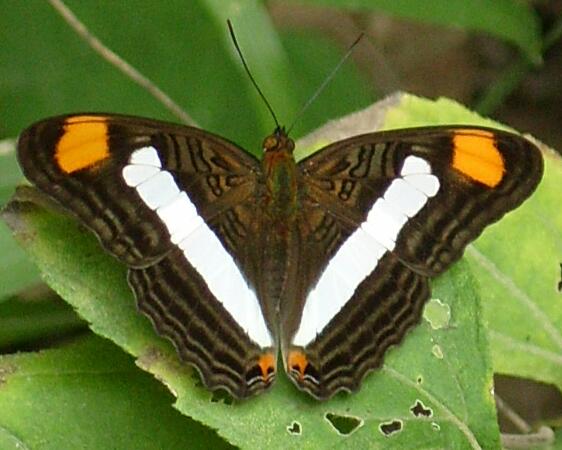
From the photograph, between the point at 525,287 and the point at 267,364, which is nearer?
the point at 267,364

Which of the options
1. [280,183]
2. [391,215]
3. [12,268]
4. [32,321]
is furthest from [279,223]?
[32,321]

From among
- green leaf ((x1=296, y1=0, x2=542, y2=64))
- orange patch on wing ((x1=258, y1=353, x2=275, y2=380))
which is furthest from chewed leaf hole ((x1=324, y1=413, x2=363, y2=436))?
green leaf ((x1=296, y1=0, x2=542, y2=64))

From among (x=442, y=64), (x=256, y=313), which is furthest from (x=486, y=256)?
(x=442, y=64)

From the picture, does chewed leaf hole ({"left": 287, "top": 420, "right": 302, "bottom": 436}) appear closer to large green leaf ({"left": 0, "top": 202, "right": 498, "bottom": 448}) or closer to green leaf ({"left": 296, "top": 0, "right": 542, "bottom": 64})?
large green leaf ({"left": 0, "top": 202, "right": 498, "bottom": 448})

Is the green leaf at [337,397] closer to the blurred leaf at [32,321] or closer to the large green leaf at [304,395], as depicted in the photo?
the large green leaf at [304,395]

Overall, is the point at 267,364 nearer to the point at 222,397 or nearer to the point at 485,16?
the point at 222,397

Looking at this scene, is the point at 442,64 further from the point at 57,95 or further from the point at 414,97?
the point at 414,97
